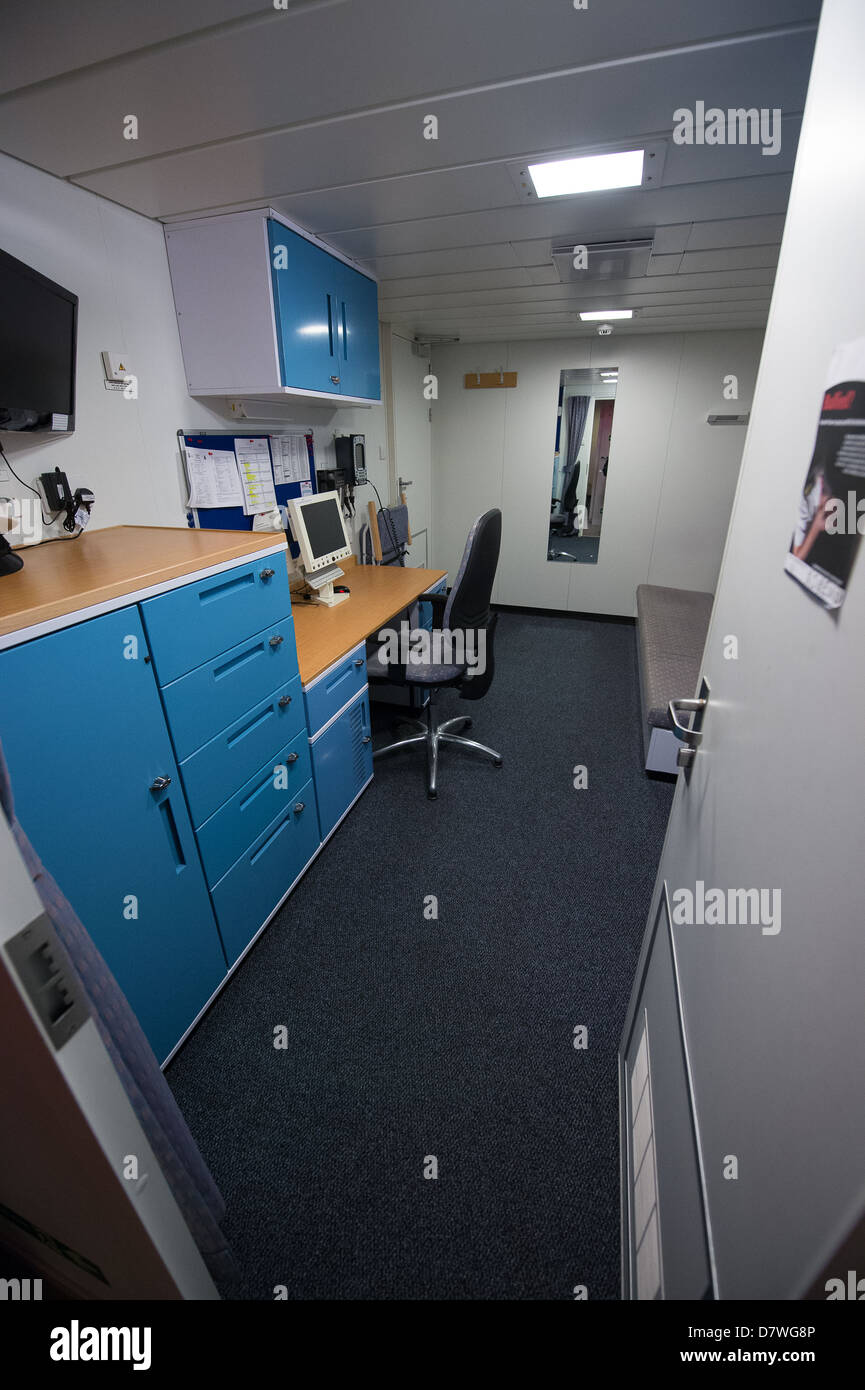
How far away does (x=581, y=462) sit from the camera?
14.6ft

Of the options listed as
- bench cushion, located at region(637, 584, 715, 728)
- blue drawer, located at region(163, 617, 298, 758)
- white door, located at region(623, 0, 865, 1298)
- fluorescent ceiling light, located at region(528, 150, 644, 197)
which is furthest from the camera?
bench cushion, located at region(637, 584, 715, 728)

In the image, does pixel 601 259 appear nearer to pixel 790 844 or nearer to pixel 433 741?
pixel 433 741

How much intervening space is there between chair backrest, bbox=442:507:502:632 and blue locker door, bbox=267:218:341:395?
2.95 feet

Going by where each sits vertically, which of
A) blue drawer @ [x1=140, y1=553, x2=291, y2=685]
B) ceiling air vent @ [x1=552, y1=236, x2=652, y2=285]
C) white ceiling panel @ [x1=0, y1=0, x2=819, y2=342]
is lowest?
blue drawer @ [x1=140, y1=553, x2=291, y2=685]

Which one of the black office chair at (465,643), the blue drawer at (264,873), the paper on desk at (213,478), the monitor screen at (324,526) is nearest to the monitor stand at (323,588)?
the monitor screen at (324,526)

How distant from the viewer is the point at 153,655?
122 centimetres

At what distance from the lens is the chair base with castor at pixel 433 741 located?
2.66m

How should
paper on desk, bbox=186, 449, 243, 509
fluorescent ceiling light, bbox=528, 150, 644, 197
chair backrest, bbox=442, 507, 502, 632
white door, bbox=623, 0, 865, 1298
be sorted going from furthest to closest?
1. chair backrest, bbox=442, 507, 502, 632
2. paper on desk, bbox=186, 449, 243, 509
3. fluorescent ceiling light, bbox=528, 150, 644, 197
4. white door, bbox=623, 0, 865, 1298

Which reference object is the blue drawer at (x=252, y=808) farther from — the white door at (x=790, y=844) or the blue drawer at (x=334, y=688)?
the white door at (x=790, y=844)

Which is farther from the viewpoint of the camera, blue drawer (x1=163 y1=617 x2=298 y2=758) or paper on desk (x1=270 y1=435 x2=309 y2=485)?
paper on desk (x1=270 y1=435 x2=309 y2=485)

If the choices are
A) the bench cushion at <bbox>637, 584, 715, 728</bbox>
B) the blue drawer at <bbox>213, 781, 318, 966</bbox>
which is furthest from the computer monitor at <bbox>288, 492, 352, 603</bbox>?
the bench cushion at <bbox>637, 584, 715, 728</bbox>

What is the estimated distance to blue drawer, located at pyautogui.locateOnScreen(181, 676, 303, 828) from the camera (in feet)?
4.66

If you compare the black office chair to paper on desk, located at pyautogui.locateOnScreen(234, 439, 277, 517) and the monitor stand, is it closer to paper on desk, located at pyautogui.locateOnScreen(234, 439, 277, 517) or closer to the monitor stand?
the monitor stand

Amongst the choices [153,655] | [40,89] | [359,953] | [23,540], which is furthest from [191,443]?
[359,953]
